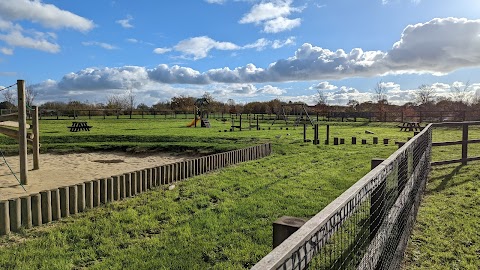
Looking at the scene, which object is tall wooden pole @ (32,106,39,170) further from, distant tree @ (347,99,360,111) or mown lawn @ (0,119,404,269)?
distant tree @ (347,99,360,111)

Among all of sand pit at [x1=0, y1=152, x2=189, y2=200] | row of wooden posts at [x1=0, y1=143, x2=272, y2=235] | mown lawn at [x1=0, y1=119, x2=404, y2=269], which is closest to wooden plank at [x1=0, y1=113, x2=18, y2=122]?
sand pit at [x1=0, y1=152, x2=189, y2=200]

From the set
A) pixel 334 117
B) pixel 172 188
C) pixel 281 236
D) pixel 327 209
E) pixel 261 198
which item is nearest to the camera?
pixel 327 209

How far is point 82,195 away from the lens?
6.25m

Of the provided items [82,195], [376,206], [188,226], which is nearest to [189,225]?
[188,226]

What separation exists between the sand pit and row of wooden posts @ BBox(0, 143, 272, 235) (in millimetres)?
2774

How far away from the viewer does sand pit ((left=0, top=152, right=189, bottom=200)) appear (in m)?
9.00

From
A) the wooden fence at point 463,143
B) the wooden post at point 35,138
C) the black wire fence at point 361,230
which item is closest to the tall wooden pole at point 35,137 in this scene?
the wooden post at point 35,138

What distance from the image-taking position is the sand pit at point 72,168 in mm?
→ 9000

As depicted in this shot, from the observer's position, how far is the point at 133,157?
48.8 ft

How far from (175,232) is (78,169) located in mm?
7979

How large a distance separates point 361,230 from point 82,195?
4997mm

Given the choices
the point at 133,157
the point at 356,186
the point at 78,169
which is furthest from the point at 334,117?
the point at 356,186

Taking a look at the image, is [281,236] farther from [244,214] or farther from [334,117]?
[334,117]

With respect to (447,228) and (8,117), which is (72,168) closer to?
(8,117)
